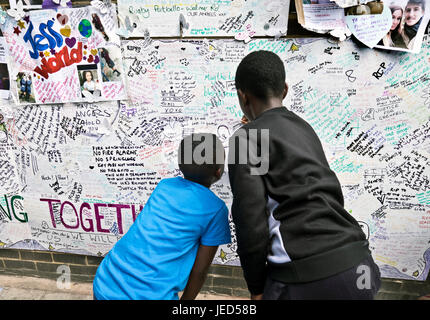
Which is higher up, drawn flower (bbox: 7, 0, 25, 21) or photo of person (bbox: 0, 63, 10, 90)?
drawn flower (bbox: 7, 0, 25, 21)

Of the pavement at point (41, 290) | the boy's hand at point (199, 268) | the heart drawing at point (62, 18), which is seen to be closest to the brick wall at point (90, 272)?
the pavement at point (41, 290)

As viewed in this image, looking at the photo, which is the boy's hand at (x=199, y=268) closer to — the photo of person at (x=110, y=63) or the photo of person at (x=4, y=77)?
the photo of person at (x=110, y=63)

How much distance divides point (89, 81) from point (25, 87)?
21.4 inches

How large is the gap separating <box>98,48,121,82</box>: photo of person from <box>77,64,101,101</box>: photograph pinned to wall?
0.07m

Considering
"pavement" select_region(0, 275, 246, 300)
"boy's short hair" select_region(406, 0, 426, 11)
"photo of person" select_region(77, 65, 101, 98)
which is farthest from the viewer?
"pavement" select_region(0, 275, 246, 300)

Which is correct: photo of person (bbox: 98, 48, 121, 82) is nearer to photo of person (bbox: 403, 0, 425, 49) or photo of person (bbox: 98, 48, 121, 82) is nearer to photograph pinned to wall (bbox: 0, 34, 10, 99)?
photograph pinned to wall (bbox: 0, 34, 10, 99)

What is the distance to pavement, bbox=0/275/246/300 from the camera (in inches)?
110

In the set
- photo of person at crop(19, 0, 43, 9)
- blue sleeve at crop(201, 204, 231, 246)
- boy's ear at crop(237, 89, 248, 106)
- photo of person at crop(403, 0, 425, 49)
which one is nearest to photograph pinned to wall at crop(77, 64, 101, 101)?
photo of person at crop(19, 0, 43, 9)

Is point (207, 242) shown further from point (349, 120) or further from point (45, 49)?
point (45, 49)

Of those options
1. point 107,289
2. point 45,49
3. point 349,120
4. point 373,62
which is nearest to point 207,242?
point 107,289

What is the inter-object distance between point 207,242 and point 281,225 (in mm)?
416

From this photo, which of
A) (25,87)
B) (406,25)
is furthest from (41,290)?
A: (406,25)

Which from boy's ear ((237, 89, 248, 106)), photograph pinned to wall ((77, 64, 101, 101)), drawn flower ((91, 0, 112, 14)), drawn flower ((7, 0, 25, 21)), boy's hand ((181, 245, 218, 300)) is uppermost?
drawn flower ((91, 0, 112, 14))

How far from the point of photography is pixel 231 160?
1.41 metres
